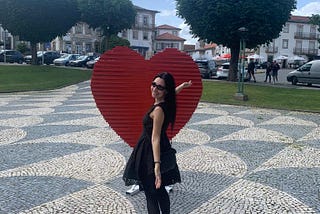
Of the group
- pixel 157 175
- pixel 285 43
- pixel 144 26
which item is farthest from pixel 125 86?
pixel 285 43

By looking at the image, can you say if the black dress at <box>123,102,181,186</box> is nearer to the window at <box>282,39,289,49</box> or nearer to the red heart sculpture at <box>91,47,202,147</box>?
the red heart sculpture at <box>91,47,202,147</box>

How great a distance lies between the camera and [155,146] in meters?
3.49

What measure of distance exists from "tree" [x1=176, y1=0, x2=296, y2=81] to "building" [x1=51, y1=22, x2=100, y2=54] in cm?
4639

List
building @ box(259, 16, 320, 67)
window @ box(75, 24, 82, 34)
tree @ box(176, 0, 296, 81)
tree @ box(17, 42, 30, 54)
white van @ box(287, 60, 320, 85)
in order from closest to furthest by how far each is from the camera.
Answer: tree @ box(176, 0, 296, 81) → white van @ box(287, 60, 320, 85) → tree @ box(17, 42, 30, 54) → window @ box(75, 24, 82, 34) → building @ box(259, 16, 320, 67)

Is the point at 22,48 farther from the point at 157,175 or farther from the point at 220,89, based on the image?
the point at 157,175

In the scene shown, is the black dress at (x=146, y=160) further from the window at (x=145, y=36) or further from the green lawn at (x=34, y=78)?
the window at (x=145, y=36)

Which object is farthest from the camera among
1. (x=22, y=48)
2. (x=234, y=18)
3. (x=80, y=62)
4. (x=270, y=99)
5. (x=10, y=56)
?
(x=22, y=48)

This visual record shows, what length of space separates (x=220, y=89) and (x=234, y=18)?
221 inches

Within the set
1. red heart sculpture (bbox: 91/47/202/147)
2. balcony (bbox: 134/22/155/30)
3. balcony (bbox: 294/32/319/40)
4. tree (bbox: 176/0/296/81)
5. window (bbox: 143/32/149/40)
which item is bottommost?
red heart sculpture (bbox: 91/47/202/147)

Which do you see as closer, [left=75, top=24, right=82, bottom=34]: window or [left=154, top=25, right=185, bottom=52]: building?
[left=75, top=24, right=82, bottom=34]: window

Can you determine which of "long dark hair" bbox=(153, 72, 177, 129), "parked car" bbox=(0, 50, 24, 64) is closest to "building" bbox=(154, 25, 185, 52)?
"parked car" bbox=(0, 50, 24, 64)

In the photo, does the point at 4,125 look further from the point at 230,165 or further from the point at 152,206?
the point at 152,206

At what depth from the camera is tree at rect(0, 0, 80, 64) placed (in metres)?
32.1

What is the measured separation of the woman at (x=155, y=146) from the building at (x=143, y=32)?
2896 inches
